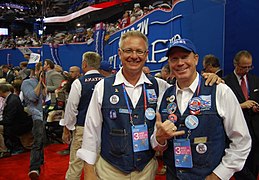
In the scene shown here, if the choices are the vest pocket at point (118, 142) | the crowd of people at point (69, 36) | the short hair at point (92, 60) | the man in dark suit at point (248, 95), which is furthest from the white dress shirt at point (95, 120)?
the crowd of people at point (69, 36)

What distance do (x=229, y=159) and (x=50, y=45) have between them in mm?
2760

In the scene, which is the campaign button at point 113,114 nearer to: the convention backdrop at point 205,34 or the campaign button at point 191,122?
the campaign button at point 191,122

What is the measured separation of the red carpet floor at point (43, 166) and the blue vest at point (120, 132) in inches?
86.0

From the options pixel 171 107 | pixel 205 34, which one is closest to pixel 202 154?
pixel 171 107

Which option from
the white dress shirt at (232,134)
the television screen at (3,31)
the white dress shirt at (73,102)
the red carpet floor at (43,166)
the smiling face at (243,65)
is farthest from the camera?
the red carpet floor at (43,166)

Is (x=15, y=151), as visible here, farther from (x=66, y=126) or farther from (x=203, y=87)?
(x=203, y=87)

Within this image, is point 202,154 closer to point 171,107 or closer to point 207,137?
point 207,137

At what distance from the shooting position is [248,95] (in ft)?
8.64

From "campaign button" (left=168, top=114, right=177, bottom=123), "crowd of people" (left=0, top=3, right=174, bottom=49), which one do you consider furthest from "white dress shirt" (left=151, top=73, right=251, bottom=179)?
"crowd of people" (left=0, top=3, right=174, bottom=49)

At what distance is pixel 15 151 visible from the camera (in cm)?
420

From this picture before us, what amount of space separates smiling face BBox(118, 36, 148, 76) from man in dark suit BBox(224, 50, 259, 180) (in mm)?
1443

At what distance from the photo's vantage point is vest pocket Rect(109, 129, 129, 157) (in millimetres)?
1452

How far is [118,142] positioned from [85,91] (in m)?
1.35

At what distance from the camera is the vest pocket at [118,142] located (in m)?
1.45
